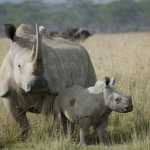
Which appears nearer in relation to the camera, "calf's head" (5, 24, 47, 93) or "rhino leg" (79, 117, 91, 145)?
"calf's head" (5, 24, 47, 93)

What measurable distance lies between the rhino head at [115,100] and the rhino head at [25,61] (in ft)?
2.58

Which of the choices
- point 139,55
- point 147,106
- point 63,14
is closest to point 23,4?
point 63,14

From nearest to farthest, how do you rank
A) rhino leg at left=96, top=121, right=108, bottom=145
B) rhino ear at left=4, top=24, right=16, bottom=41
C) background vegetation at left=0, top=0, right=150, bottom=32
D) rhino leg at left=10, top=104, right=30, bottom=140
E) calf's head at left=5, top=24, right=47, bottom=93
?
calf's head at left=5, top=24, right=47, bottom=93 → rhino leg at left=96, top=121, right=108, bottom=145 → rhino ear at left=4, top=24, right=16, bottom=41 → rhino leg at left=10, top=104, right=30, bottom=140 → background vegetation at left=0, top=0, right=150, bottom=32

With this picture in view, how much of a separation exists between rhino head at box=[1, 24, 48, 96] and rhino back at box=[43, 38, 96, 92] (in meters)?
0.35

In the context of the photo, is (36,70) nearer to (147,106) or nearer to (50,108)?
(50,108)

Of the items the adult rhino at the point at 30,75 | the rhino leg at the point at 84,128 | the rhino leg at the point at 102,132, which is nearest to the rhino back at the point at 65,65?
the adult rhino at the point at 30,75

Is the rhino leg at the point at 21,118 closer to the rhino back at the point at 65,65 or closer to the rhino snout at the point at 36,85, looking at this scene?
the rhino back at the point at 65,65

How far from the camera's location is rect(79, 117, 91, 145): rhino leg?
30.4ft

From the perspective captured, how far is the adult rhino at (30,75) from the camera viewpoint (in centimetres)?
903

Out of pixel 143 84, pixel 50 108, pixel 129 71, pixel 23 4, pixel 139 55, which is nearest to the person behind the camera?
pixel 50 108

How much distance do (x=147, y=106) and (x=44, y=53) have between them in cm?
194

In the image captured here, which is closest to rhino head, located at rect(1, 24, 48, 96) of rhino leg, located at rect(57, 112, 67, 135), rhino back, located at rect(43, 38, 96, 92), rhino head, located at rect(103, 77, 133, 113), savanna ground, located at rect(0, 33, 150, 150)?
rhino back, located at rect(43, 38, 96, 92)

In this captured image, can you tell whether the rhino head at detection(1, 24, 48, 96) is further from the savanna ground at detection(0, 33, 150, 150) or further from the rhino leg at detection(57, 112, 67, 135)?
the savanna ground at detection(0, 33, 150, 150)

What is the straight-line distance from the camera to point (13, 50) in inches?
384
